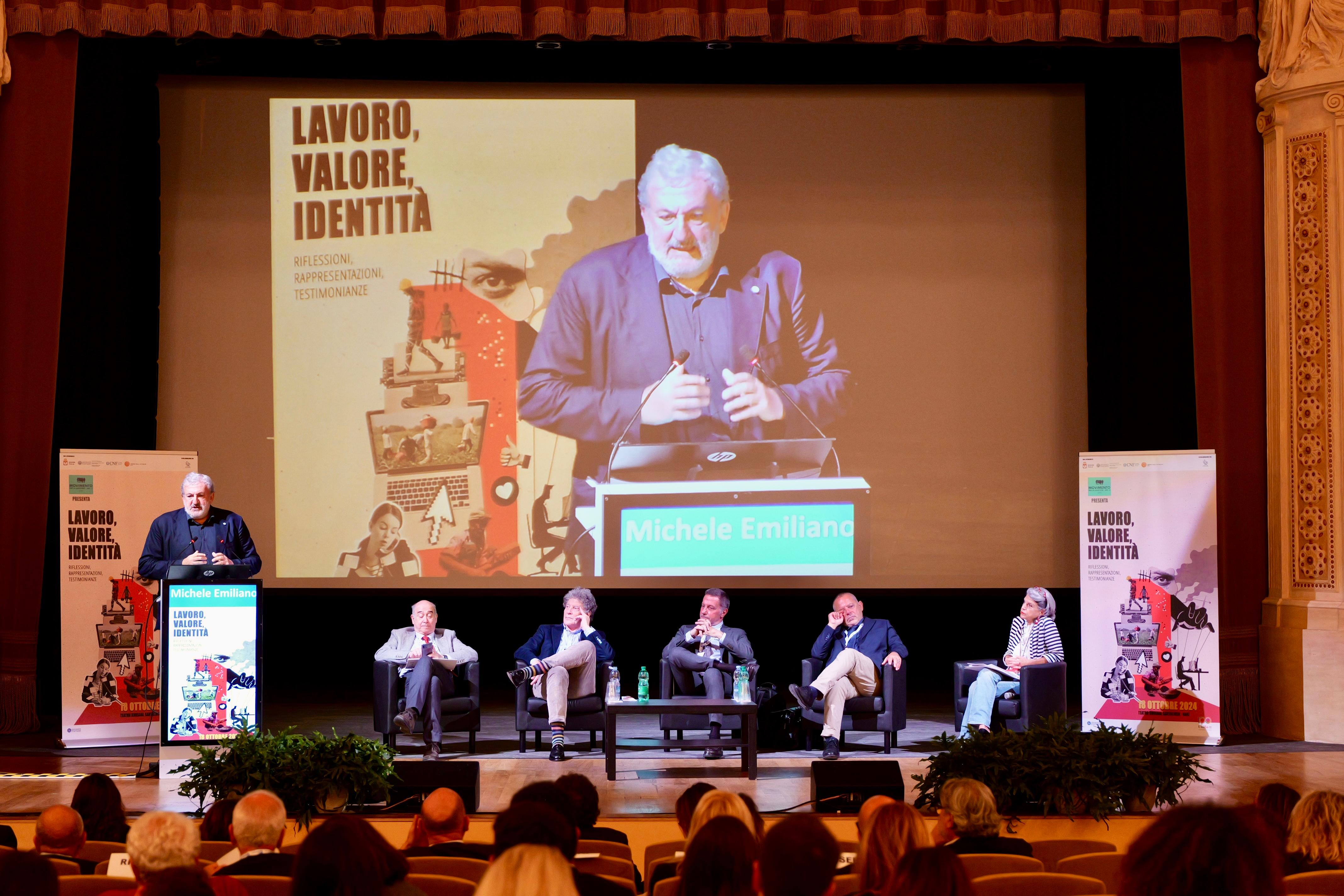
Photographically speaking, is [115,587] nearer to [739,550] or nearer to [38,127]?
[38,127]

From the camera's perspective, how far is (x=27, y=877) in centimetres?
191

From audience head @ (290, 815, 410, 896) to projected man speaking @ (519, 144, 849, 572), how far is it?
585cm

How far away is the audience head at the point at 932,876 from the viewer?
1.85m

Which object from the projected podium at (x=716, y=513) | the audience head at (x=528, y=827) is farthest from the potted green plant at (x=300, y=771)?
the projected podium at (x=716, y=513)

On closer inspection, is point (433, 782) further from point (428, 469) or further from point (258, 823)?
point (428, 469)

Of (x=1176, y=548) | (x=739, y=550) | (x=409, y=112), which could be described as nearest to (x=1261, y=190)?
(x=1176, y=548)

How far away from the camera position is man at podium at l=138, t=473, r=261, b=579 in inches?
228

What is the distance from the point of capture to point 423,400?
786 centimetres

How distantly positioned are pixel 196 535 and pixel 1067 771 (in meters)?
3.88

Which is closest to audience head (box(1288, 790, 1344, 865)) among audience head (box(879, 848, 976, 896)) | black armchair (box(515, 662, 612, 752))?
audience head (box(879, 848, 976, 896))

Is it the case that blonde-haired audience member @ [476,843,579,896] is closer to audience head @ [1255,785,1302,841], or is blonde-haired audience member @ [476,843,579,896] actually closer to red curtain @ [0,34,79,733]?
audience head @ [1255,785,1302,841]

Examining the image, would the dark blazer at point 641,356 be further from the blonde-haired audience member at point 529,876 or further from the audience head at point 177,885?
the blonde-haired audience member at point 529,876

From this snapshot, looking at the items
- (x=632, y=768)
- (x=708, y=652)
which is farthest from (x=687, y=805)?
(x=708, y=652)

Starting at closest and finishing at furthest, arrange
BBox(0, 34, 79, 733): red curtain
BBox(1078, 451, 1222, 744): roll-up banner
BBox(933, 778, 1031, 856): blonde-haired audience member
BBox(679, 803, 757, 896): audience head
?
BBox(679, 803, 757, 896): audience head, BBox(933, 778, 1031, 856): blonde-haired audience member, BBox(1078, 451, 1222, 744): roll-up banner, BBox(0, 34, 79, 733): red curtain
